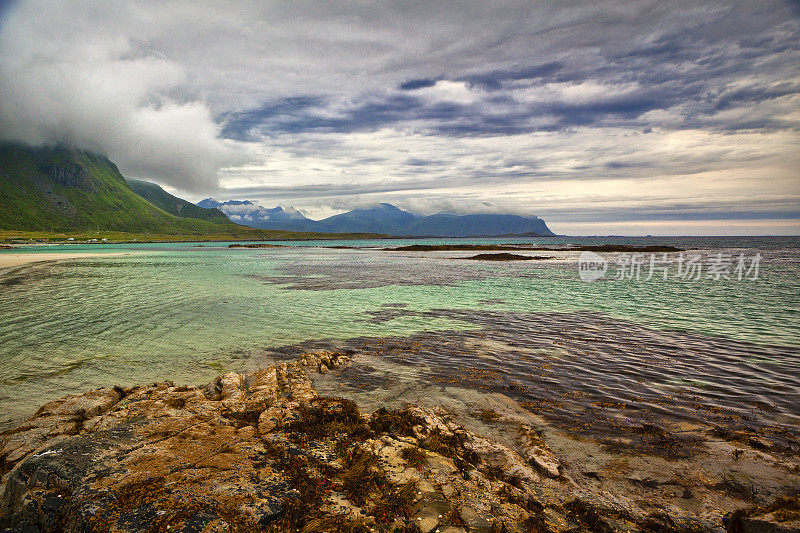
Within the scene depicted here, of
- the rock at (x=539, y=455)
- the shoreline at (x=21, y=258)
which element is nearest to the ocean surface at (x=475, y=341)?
the rock at (x=539, y=455)

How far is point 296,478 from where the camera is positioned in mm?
6801

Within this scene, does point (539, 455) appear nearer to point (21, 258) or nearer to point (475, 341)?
point (475, 341)

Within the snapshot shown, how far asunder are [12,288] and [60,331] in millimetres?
25477

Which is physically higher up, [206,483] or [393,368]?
[206,483]

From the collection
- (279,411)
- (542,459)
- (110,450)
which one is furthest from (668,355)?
(110,450)

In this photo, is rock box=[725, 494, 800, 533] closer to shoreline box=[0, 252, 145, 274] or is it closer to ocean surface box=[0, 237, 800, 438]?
ocean surface box=[0, 237, 800, 438]

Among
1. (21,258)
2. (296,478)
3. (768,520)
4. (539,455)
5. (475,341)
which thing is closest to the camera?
(768,520)

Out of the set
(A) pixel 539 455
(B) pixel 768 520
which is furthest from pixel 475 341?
(B) pixel 768 520

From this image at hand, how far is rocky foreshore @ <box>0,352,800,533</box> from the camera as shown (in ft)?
18.4

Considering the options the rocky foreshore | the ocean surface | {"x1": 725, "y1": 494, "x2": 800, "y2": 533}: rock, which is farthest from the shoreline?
{"x1": 725, "y1": 494, "x2": 800, "y2": 533}: rock

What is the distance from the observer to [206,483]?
249 inches

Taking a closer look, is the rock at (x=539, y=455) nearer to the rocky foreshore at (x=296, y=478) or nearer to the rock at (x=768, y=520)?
the rocky foreshore at (x=296, y=478)

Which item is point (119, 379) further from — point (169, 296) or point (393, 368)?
point (169, 296)

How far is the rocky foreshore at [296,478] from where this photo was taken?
5605 mm
